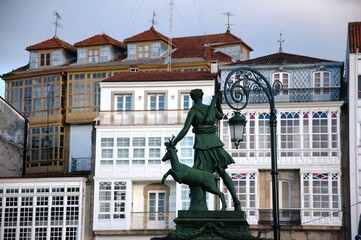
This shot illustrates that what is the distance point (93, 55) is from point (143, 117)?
20.0 metres

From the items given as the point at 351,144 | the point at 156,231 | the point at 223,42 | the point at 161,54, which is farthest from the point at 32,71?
the point at 351,144

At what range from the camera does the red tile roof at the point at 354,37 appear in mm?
50316

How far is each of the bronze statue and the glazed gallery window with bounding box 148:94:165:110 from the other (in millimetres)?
33178

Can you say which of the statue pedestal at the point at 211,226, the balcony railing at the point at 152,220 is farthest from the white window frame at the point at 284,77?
the statue pedestal at the point at 211,226

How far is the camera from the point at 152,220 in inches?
1996

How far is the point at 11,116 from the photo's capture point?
60688 mm

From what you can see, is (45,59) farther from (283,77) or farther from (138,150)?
(283,77)

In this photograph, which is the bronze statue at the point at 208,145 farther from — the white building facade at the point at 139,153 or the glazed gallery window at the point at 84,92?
the glazed gallery window at the point at 84,92

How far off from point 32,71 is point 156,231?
25.4 m

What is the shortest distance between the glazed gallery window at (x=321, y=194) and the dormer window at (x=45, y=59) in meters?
29.3

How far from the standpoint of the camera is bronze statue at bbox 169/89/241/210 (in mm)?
19417

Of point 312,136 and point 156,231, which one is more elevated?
point 312,136

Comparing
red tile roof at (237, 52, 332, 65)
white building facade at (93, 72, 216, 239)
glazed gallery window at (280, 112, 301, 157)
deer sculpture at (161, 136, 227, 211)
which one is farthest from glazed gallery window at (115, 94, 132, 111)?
deer sculpture at (161, 136, 227, 211)

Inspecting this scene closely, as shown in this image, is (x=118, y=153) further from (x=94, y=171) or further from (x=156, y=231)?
(x=156, y=231)
